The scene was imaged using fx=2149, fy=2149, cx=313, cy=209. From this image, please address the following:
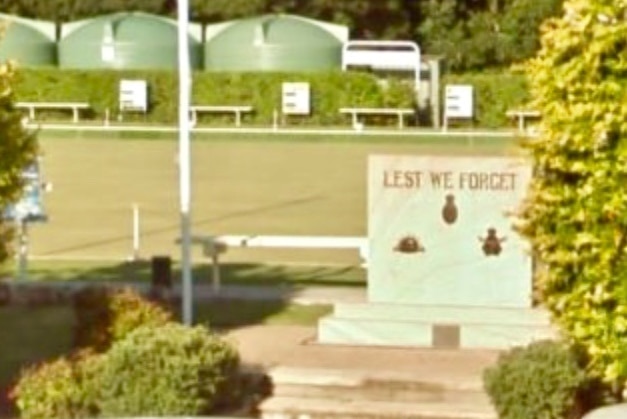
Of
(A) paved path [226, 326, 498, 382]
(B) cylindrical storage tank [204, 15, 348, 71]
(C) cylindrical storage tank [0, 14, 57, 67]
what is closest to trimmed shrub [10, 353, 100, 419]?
(A) paved path [226, 326, 498, 382]

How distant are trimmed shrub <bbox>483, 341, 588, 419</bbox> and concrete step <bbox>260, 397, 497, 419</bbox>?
434mm

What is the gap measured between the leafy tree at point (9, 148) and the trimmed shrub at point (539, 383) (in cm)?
292

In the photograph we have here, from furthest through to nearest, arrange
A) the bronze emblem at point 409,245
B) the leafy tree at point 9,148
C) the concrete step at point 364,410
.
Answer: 1. the bronze emblem at point 409,245
2. the concrete step at point 364,410
3. the leafy tree at point 9,148

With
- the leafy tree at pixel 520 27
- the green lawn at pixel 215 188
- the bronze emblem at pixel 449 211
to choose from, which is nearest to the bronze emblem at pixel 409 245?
the bronze emblem at pixel 449 211

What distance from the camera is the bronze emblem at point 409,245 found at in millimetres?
14734

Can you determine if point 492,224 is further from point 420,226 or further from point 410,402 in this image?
point 410,402

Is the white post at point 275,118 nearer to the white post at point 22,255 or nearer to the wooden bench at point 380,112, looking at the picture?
the wooden bench at point 380,112

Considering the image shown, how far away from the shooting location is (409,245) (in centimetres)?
1477

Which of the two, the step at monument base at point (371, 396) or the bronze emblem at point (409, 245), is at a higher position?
the bronze emblem at point (409, 245)

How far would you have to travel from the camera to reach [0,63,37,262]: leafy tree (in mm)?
12289

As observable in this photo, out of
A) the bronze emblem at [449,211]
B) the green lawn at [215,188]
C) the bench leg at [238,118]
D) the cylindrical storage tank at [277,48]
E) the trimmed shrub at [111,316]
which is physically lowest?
the green lawn at [215,188]

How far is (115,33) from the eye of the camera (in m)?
45.2

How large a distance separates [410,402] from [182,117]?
264 centimetres

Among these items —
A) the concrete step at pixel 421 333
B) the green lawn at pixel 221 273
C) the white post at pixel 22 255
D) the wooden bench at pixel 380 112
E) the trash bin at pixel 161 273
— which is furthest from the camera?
the wooden bench at pixel 380 112
